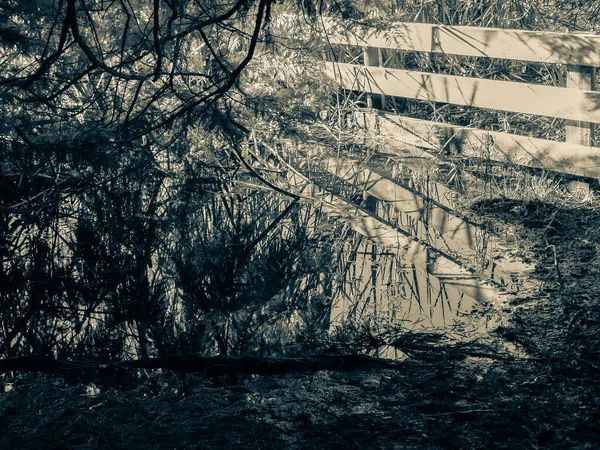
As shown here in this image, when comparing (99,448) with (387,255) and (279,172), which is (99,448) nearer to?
(387,255)

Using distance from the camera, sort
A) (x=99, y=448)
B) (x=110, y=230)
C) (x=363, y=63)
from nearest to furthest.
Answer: (x=99, y=448) < (x=110, y=230) < (x=363, y=63)

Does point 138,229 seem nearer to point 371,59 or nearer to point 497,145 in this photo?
point 497,145

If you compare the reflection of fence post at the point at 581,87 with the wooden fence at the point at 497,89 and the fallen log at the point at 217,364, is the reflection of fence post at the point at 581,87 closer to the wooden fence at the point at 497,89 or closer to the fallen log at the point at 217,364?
the wooden fence at the point at 497,89

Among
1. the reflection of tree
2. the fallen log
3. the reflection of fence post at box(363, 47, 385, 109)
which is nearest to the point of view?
the fallen log

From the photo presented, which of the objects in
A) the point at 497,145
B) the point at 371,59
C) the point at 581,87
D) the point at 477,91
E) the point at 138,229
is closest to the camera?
the point at 138,229

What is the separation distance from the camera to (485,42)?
872cm

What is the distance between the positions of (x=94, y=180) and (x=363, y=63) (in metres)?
4.58

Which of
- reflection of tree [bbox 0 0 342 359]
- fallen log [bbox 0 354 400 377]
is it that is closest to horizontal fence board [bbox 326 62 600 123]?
reflection of tree [bbox 0 0 342 359]

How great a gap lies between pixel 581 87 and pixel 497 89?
0.98m

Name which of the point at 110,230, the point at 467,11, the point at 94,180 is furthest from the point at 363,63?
the point at 110,230

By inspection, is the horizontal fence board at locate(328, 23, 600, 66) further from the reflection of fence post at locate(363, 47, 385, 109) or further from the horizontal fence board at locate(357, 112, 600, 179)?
the horizontal fence board at locate(357, 112, 600, 179)

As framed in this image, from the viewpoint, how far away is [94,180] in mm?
7887

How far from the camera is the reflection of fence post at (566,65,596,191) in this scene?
771 cm

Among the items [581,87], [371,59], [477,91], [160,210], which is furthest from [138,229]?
[371,59]
